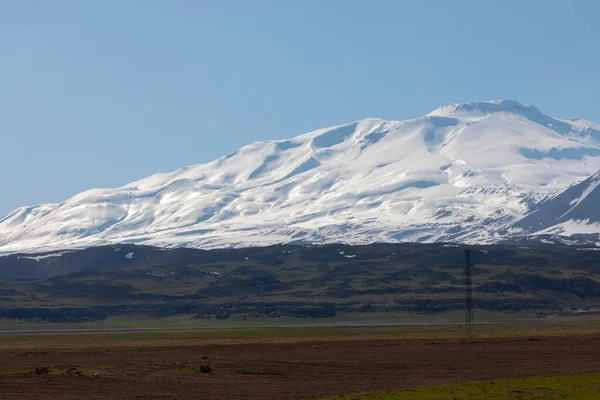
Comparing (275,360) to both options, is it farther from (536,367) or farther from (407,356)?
(536,367)

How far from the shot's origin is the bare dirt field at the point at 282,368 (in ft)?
200

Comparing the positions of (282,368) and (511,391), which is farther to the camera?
(282,368)

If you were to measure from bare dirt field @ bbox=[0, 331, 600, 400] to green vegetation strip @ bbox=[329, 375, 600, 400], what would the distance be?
398 cm

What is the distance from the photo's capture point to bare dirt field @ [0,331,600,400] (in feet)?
200

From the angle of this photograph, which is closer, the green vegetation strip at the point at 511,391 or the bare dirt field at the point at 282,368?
the green vegetation strip at the point at 511,391

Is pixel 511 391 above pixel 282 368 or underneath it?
underneath

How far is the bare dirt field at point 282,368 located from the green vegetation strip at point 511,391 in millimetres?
3977

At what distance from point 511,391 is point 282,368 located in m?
23.2

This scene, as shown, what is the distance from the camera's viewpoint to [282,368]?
246 ft

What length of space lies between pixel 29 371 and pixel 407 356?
32.6 meters

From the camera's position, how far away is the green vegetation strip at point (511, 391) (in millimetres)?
54031

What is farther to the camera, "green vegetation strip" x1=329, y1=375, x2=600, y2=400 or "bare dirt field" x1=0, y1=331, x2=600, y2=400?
"bare dirt field" x1=0, y1=331, x2=600, y2=400

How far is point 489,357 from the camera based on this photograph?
82.9 metres

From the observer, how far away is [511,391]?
185ft
